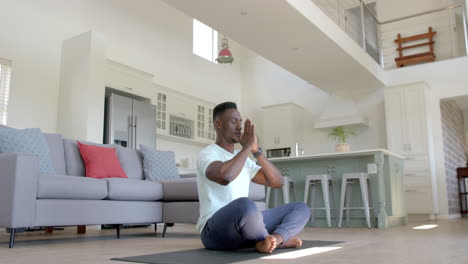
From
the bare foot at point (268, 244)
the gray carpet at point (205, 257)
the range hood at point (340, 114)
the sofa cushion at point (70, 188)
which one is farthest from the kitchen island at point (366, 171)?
the bare foot at point (268, 244)

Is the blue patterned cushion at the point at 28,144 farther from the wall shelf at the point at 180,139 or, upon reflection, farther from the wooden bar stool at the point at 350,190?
the wall shelf at the point at 180,139

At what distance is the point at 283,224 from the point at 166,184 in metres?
2.02

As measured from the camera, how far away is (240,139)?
2186 millimetres

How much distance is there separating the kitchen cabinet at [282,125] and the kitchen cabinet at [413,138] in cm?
193

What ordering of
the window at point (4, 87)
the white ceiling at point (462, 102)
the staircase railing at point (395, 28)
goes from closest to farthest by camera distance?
the window at point (4, 87)
the white ceiling at point (462, 102)
the staircase railing at point (395, 28)

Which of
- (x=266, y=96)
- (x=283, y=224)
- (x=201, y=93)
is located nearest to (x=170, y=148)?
(x=201, y=93)

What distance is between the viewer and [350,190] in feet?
18.1

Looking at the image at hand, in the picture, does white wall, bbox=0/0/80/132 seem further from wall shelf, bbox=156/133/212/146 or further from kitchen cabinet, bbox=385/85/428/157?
kitchen cabinet, bbox=385/85/428/157

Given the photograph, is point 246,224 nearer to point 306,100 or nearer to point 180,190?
point 180,190

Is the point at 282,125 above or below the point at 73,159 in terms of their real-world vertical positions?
above

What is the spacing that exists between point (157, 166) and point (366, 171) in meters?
2.57

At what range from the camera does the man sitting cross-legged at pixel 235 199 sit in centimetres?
204

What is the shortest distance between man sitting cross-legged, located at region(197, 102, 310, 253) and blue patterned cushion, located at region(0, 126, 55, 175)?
167 centimetres

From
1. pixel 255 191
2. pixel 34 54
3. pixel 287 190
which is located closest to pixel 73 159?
pixel 255 191
